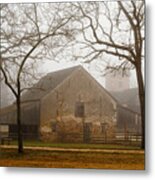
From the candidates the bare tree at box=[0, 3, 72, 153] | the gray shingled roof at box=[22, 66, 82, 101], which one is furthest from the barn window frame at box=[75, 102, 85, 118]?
the bare tree at box=[0, 3, 72, 153]

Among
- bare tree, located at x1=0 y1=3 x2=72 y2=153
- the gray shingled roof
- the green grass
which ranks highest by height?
bare tree, located at x1=0 y1=3 x2=72 y2=153

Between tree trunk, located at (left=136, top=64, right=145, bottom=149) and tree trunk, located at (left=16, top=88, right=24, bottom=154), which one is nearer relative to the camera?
tree trunk, located at (left=136, top=64, right=145, bottom=149)

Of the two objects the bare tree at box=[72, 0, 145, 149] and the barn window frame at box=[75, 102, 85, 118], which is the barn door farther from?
the bare tree at box=[72, 0, 145, 149]

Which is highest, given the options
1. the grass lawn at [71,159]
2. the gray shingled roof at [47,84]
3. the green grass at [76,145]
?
the gray shingled roof at [47,84]

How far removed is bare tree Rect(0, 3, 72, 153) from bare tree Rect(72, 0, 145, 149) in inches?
3.3

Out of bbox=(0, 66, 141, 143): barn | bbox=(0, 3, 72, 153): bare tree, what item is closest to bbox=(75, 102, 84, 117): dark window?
bbox=(0, 66, 141, 143): barn

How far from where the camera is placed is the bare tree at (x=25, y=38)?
80.6 inches

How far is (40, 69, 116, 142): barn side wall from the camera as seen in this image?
6.52ft

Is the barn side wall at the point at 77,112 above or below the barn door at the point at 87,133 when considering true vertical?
Result: above

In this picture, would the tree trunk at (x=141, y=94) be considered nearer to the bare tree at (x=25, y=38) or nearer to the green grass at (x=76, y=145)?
the green grass at (x=76, y=145)

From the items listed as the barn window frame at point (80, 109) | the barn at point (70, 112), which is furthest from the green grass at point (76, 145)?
the barn window frame at point (80, 109)

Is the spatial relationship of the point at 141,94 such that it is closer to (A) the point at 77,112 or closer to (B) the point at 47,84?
(A) the point at 77,112

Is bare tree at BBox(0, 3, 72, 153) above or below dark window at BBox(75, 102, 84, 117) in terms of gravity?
above

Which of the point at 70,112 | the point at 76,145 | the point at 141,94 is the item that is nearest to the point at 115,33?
the point at 141,94
